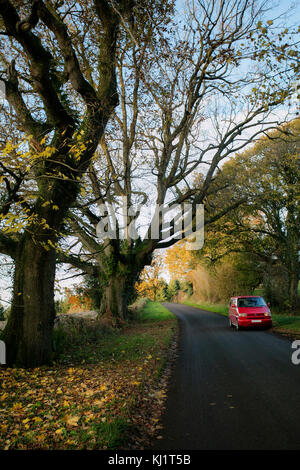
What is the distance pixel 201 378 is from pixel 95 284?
610 inches

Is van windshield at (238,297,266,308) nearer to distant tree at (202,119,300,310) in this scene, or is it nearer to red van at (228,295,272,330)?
red van at (228,295,272,330)

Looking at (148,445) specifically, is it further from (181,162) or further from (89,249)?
(181,162)

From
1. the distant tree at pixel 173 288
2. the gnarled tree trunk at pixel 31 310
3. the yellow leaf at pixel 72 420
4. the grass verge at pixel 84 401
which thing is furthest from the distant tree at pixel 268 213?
the distant tree at pixel 173 288

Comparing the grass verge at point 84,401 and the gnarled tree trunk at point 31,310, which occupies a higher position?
the gnarled tree trunk at point 31,310

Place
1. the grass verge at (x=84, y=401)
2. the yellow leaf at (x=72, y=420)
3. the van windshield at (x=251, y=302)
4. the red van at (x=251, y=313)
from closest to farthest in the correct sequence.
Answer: the grass verge at (x=84, y=401)
the yellow leaf at (x=72, y=420)
the red van at (x=251, y=313)
the van windshield at (x=251, y=302)

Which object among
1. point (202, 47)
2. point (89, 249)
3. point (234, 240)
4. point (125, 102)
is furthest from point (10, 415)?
point (234, 240)

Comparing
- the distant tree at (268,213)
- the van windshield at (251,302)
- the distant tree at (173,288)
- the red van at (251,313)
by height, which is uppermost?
the distant tree at (268,213)

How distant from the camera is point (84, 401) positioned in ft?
17.7

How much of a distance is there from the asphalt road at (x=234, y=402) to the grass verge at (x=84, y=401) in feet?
1.27

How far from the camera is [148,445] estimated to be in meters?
4.00

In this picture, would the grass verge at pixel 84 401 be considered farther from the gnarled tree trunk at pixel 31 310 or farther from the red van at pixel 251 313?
the red van at pixel 251 313

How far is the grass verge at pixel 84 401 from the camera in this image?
13.1 ft

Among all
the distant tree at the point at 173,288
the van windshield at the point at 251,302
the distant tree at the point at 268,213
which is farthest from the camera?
the distant tree at the point at 173,288

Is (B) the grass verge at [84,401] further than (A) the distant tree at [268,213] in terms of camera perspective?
No
